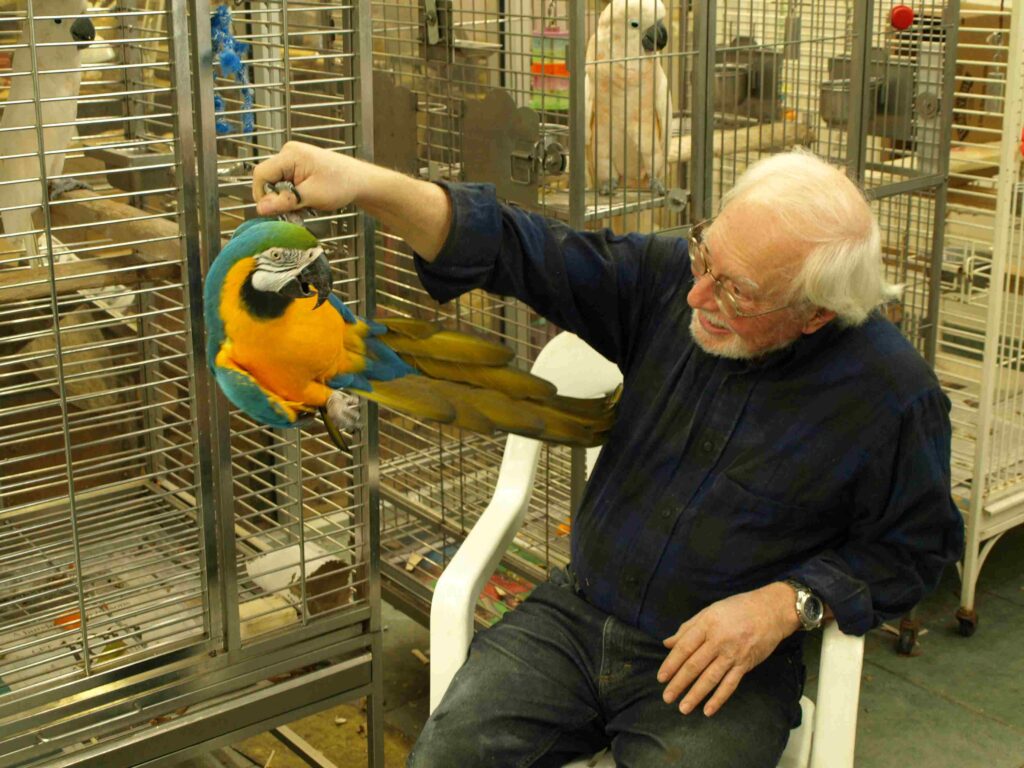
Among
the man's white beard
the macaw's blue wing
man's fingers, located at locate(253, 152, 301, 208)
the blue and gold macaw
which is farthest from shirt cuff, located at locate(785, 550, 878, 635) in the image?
man's fingers, located at locate(253, 152, 301, 208)

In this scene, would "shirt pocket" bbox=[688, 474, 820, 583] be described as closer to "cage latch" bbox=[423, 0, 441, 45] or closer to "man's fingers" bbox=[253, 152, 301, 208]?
"man's fingers" bbox=[253, 152, 301, 208]

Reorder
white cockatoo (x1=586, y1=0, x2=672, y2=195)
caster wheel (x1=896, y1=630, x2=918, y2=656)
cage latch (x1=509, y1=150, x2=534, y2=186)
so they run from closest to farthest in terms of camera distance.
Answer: cage latch (x1=509, y1=150, x2=534, y2=186) → white cockatoo (x1=586, y1=0, x2=672, y2=195) → caster wheel (x1=896, y1=630, x2=918, y2=656)

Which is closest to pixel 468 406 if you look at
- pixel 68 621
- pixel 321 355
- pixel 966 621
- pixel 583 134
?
pixel 321 355

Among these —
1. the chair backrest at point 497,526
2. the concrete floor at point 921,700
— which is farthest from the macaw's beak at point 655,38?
the concrete floor at point 921,700

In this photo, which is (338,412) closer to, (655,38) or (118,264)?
(118,264)

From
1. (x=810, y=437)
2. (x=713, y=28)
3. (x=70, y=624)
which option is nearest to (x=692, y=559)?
(x=810, y=437)

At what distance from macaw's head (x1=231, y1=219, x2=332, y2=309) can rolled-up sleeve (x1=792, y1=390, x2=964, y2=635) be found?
2.19 feet

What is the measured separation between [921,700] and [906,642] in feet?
0.54

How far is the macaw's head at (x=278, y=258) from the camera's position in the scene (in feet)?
3.50

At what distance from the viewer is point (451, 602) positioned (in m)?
1.47

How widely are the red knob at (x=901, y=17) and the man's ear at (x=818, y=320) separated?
1153 millimetres

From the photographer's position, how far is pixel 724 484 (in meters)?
1.34

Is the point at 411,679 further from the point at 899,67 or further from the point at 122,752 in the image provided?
the point at 899,67

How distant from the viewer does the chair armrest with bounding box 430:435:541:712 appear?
148 cm
